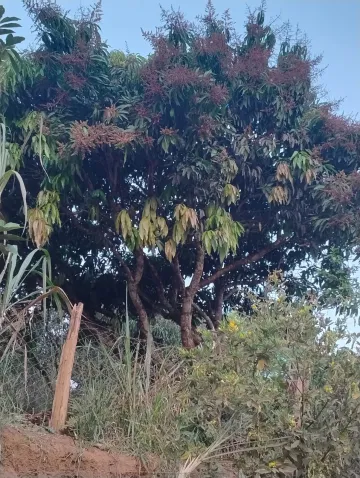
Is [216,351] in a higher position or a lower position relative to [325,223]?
lower

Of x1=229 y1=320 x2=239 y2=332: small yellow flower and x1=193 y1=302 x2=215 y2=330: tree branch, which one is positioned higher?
x1=229 y1=320 x2=239 y2=332: small yellow flower

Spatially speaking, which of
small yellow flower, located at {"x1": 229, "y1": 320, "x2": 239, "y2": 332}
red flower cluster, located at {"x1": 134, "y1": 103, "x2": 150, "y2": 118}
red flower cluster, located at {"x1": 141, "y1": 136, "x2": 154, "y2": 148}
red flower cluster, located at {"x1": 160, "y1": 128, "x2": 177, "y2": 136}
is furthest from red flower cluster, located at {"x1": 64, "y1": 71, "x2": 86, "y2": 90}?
small yellow flower, located at {"x1": 229, "y1": 320, "x2": 239, "y2": 332}

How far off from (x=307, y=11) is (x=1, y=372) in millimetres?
5033

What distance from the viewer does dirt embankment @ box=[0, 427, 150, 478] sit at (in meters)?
4.57

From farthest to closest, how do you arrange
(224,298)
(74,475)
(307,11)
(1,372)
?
(224,298), (307,11), (1,372), (74,475)

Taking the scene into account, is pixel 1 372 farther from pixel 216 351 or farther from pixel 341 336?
pixel 341 336

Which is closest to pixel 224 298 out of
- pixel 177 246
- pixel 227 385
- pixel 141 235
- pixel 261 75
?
pixel 177 246

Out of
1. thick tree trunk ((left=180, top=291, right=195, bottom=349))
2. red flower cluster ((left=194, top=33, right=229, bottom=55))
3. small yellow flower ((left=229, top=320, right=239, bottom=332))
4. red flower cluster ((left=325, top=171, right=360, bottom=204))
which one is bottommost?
thick tree trunk ((left=180, top=291, right=195, bottom=349))

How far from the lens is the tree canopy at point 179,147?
745cm

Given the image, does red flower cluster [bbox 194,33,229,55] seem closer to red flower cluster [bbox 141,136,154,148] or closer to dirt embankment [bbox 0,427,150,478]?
red flower cluster [bbox 141,136,154,148]

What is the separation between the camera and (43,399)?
5684 millimetres

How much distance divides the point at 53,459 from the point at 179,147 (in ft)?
13.2

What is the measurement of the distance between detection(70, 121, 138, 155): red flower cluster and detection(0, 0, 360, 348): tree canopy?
2 centimetres

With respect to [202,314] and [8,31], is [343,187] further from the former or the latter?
[8,31]
